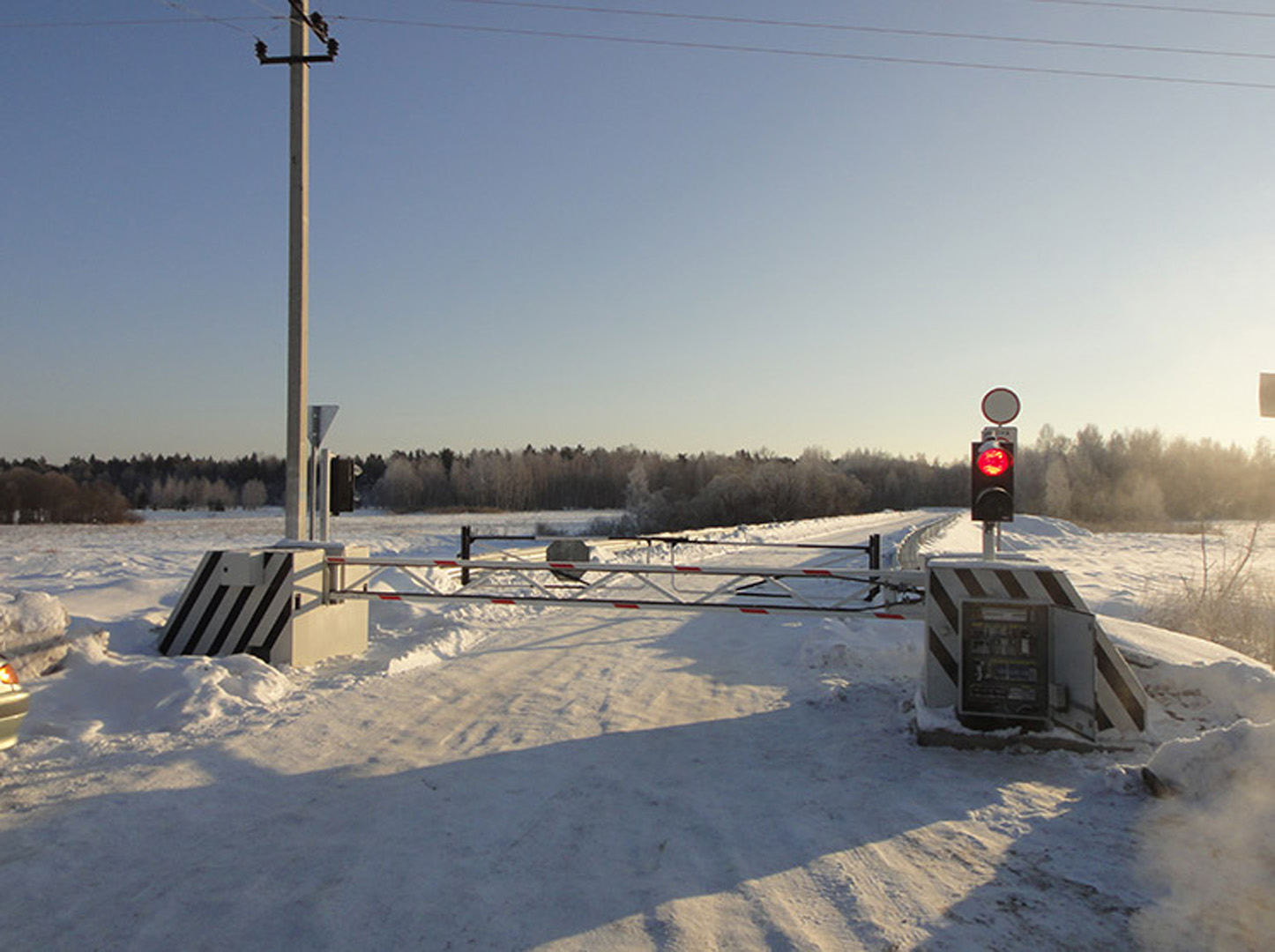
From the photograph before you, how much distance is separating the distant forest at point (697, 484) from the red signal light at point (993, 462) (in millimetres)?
52344

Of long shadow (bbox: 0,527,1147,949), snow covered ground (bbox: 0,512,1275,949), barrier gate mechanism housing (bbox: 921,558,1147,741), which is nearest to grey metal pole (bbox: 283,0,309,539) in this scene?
snow covered ground (bbox: 0,512,1275,949)

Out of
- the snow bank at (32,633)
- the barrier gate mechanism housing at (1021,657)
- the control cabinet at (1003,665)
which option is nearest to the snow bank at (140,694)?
the snow bank at (32,633)

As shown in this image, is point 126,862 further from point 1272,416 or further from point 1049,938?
point 1272,416

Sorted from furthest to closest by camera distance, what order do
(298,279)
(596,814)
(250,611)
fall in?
1. (298,279)
2. (250,611)
3. (596,814)

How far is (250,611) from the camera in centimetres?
952

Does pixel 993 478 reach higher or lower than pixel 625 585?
higher

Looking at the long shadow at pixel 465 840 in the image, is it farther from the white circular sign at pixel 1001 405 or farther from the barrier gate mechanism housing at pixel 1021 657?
the white circular sign at pixel 1001 405

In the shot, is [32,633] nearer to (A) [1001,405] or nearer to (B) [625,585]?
(A) [1001,405]

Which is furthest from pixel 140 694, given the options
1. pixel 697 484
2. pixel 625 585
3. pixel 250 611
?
pixel 697 484

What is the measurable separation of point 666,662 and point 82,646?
6243 millimetres

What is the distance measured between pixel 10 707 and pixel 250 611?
4280mm

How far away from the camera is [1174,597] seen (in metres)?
15.6

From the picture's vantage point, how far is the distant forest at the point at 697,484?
267 ft

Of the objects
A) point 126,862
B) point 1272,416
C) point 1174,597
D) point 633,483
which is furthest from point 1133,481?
point 126,862
